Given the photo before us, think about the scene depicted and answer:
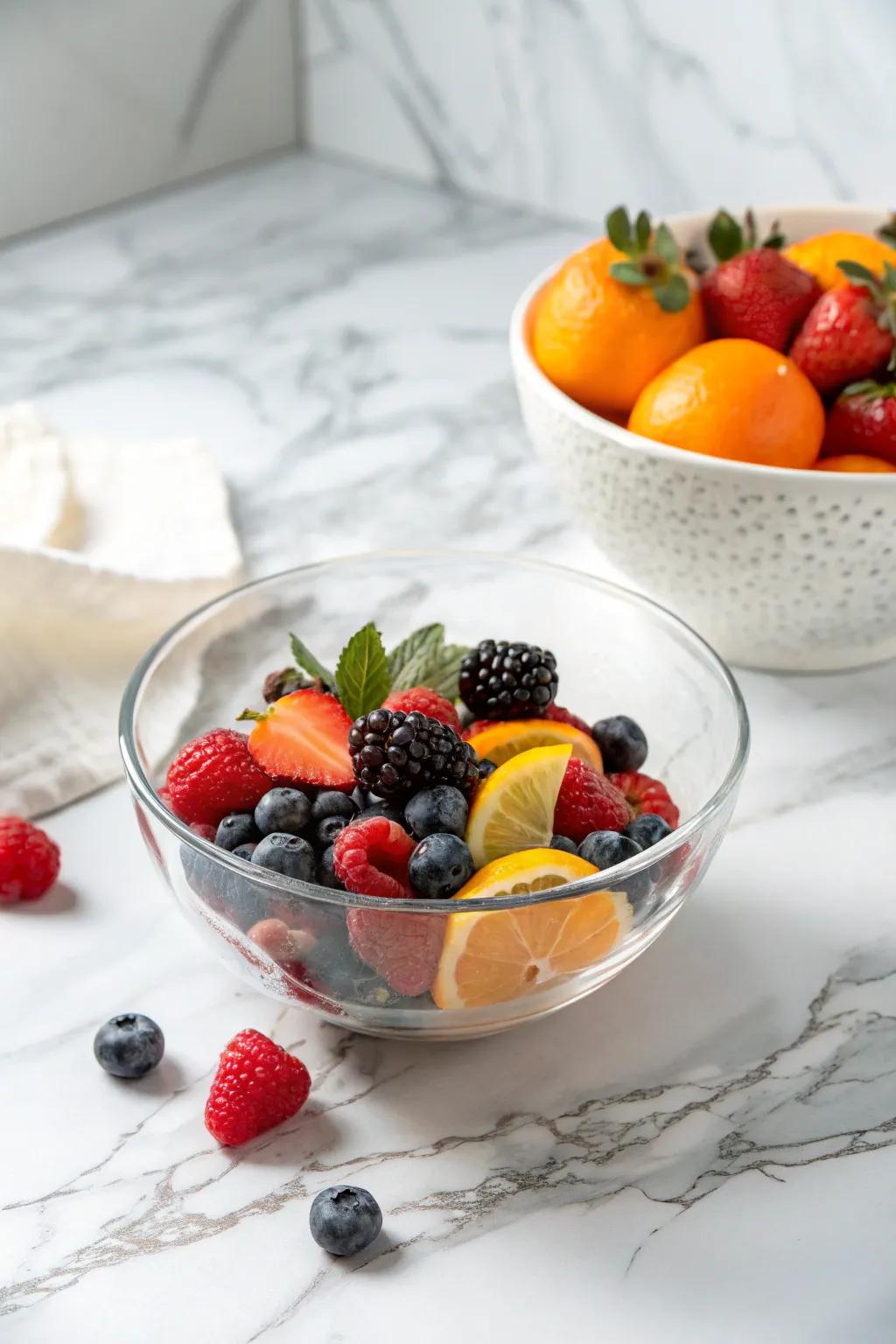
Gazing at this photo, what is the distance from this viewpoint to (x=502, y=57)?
191 cm

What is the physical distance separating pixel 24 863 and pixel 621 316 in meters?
0.57

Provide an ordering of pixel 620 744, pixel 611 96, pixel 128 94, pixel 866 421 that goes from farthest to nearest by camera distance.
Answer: pixel 128 94 → pixel 611 96 → pixel 866 421 → pixel 620 744

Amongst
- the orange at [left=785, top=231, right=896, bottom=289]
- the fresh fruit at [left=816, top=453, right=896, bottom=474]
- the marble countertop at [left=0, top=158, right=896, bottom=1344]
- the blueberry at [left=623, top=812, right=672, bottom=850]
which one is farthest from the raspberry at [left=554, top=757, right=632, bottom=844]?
the orange at [left=785, top=231, right=896, bottom=289]

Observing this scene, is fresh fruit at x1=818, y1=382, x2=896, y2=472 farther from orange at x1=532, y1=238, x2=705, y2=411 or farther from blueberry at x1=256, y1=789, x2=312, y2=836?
blueberry at x1=256, y1=789, x2=312, y2=836

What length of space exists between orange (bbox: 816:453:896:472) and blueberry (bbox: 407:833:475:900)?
435 mm

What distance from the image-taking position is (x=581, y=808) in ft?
2.64

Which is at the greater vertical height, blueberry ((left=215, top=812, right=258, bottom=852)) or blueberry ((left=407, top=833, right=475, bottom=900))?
blueberry ((left=407, top=833, right=475, bottom=900))

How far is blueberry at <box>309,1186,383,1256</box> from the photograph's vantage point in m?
0.69

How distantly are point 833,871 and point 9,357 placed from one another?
112 centimetres

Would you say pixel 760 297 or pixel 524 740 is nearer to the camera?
pixel 524 740

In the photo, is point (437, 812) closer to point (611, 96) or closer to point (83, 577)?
point (83, 577)

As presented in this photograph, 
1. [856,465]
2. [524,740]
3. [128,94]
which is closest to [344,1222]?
[524,740]

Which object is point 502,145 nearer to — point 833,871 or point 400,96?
point 400,96

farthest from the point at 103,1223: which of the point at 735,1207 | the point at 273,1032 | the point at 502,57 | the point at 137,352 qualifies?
the point at 502,57
